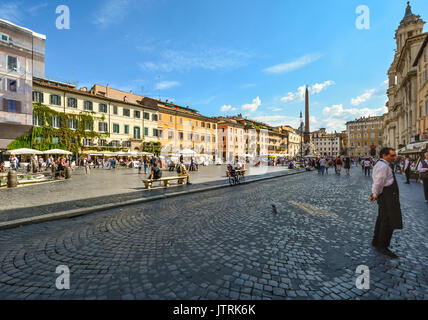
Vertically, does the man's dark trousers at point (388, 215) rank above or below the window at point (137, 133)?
below

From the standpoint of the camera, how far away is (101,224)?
5234 millimetres

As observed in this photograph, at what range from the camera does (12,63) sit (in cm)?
2669

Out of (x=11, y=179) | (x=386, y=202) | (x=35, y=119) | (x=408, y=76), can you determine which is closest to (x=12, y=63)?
(x=35, y=119)

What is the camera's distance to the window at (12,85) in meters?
26.0

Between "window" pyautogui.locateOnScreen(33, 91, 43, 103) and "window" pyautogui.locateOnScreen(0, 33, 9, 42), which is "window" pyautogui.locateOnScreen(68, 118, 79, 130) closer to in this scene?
"window" pyautogui.locateOnScreen(33, 91, 43, 103)

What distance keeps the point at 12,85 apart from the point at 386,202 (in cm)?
3670

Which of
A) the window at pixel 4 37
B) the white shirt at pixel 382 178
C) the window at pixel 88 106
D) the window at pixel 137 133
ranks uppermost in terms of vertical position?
the window at pixel 4 37

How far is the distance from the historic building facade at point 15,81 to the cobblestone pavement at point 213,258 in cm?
2992

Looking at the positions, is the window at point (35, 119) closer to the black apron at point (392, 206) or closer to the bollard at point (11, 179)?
the bollard at point (11, 179)

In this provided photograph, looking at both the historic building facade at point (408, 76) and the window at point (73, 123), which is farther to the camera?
the window at point (73, 123)

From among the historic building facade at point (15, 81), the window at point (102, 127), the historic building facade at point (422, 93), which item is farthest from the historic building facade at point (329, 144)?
the historic building facade at point (15, 81)

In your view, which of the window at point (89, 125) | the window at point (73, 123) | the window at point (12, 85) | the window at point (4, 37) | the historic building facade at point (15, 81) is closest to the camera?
the historic building facade at point (15, 81)

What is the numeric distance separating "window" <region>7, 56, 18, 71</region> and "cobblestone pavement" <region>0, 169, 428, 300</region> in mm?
32224

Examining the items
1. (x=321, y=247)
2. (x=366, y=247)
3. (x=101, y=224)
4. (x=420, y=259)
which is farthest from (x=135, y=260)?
(x=420, y=259)
